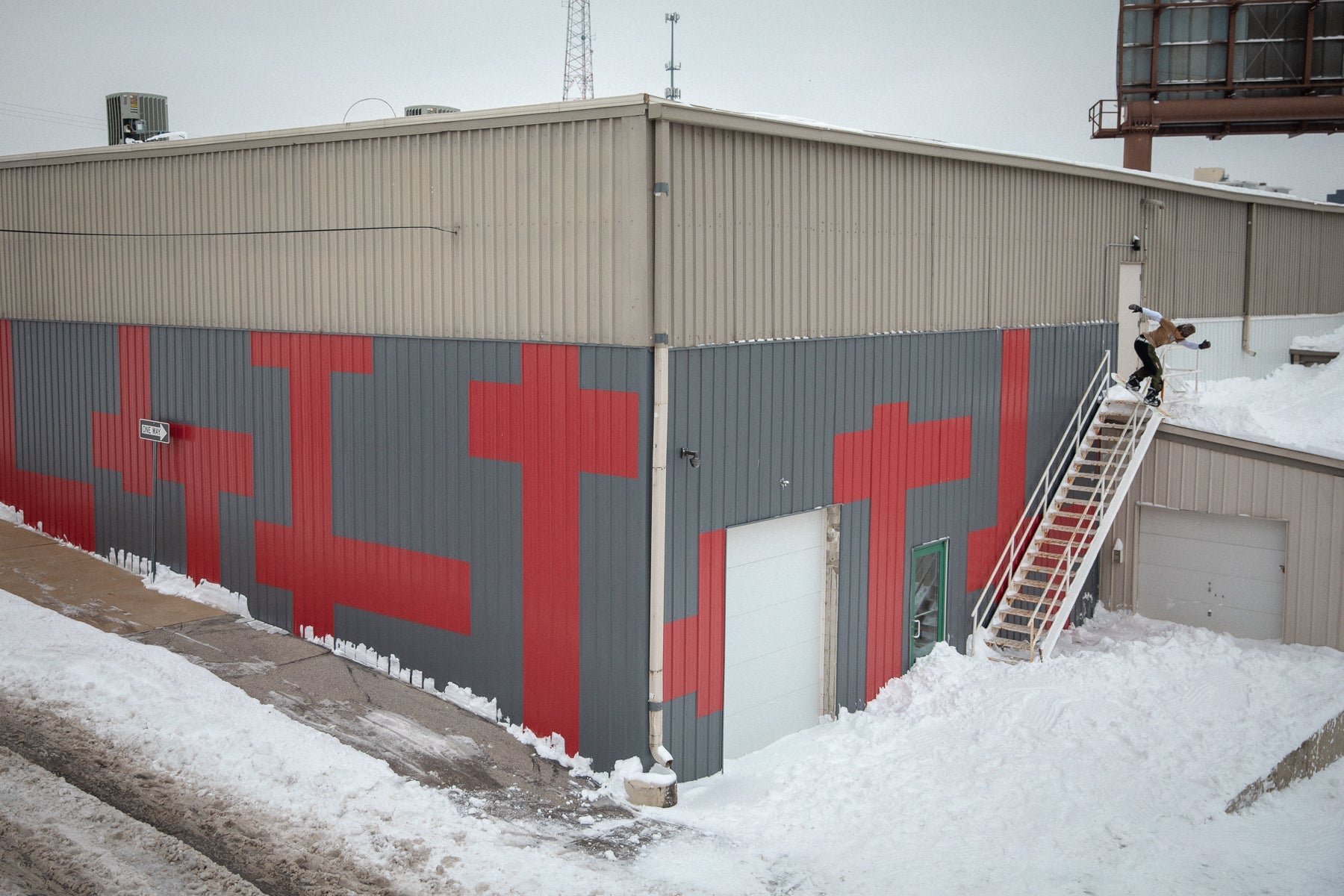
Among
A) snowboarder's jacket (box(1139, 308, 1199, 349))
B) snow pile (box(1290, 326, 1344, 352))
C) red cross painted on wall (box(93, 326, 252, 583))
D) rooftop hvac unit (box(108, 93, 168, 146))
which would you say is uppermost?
rooftop hvac unit (box(108, 93, 168, 146))

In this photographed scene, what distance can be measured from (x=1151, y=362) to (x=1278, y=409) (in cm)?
468

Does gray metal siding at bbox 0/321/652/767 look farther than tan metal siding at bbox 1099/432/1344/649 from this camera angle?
No

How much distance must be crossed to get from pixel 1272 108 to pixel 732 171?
2152cm

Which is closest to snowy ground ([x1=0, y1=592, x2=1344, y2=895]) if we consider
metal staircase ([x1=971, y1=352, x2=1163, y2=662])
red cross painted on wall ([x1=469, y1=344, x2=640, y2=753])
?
metal staircase ([x1=971, y1=352, x2=1163, y2=662])

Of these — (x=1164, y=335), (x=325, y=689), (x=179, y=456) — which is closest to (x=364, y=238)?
(x=179, y=456)

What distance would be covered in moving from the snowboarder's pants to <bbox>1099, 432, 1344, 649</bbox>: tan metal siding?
2.92 ft

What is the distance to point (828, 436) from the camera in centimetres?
1333

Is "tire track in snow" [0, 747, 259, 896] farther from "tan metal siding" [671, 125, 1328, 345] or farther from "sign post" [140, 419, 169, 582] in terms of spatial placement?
"sign post" [140, 419, 169, 582]

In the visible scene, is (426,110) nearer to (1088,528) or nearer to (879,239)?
(879,239)

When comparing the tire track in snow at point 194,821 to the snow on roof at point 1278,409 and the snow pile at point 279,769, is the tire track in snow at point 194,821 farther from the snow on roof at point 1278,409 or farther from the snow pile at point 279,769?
the snow on roof at point 1278,409

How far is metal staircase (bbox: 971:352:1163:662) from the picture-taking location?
1570 centimetres

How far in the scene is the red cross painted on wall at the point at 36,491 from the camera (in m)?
17.5

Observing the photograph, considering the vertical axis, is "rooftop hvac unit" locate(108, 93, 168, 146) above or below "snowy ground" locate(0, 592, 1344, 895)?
above

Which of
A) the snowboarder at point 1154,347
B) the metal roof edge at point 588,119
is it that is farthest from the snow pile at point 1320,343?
the snowboarder at point 1154,347
